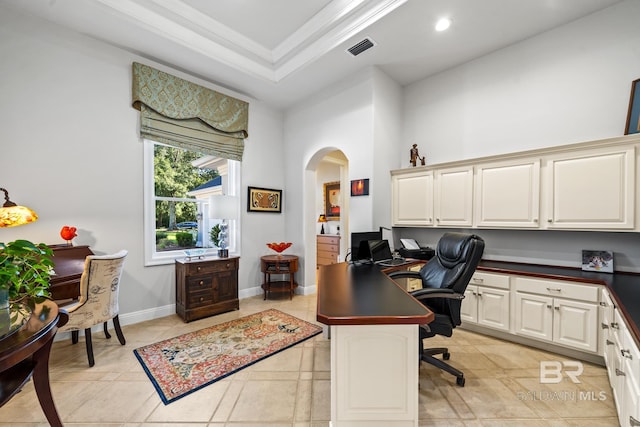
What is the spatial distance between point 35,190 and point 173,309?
1.92 meters

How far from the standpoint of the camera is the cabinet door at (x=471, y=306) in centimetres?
276

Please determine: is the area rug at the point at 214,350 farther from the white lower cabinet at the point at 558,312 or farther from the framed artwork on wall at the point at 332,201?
the framed artwork on wall at the point at 332,201

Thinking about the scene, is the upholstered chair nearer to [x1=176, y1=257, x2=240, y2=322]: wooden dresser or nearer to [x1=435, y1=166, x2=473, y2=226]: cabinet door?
[x1=176, y1=257, x2=240, y2=322]: wooden dresser

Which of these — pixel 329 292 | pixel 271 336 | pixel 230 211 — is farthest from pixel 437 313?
pixel 230 211

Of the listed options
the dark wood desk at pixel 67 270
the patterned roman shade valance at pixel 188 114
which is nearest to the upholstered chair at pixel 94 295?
the dark wood desk at pixel 67 270

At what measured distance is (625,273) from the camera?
2.33 metres

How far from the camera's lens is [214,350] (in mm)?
2438

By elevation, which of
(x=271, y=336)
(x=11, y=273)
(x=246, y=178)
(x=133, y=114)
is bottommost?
(x=271, y=336)

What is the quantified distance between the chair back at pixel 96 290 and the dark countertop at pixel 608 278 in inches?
134

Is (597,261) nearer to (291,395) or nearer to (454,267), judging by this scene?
(454,267)

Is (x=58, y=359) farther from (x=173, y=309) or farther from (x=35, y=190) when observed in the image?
(x=35, y=190)

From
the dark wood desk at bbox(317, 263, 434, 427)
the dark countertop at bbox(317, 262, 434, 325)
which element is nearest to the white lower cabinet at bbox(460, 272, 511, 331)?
the dark countertop at bbox(317, 262, 434, 325)

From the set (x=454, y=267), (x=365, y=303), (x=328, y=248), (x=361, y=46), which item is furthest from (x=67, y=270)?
(x=328, y=248)

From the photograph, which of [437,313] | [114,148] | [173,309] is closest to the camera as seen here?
[437,313]
